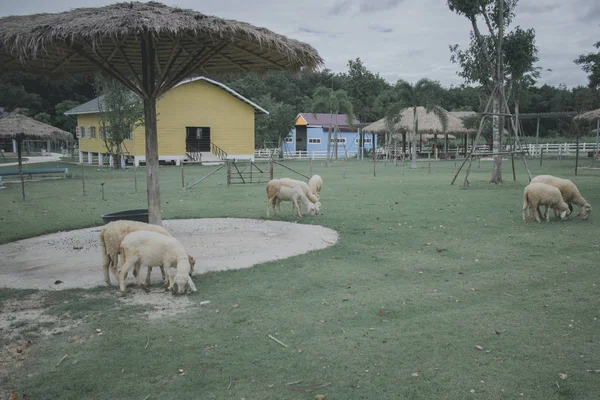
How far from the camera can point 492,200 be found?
15984mm

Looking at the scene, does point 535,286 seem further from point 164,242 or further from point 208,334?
point 164,242

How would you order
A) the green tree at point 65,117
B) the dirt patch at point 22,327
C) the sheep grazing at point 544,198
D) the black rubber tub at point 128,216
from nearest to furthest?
1. the dirt patch at point 22,327
2. the black rubber tub at point 128,216
3. the sheep grazing at point 544,198
4. the green tree at point 65,117

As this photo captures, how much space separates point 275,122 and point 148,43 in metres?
40.7

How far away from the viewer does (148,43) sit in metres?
9.49

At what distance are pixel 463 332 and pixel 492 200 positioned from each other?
1169 centimetres

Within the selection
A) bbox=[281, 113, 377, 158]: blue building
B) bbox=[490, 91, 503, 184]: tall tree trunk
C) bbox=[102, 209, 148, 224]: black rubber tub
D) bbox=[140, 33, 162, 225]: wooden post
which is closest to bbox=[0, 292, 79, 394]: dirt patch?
bbox=[140, 33, 162, 225]: wooden post

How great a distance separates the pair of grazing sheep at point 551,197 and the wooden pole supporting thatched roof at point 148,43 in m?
6.13

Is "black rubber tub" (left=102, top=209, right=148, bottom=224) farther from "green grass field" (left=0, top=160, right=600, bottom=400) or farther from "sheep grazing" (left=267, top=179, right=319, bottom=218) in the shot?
"sheep grazing" (left=267, top=179, right=319, bottom=218)

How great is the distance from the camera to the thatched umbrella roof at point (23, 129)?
21597 mm

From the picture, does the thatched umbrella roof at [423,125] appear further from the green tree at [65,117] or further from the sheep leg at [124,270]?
the sheep leg at [124,270]

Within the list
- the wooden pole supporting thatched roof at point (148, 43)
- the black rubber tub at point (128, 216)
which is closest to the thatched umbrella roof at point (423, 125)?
the wooden pole supporting thatched roof at point (148, 43)

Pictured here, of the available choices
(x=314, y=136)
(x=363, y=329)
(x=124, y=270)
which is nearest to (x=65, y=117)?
(x=314, y=136)

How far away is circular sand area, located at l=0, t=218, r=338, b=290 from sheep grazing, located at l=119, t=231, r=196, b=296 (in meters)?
0.79

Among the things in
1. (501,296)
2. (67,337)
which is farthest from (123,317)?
(501,296)
